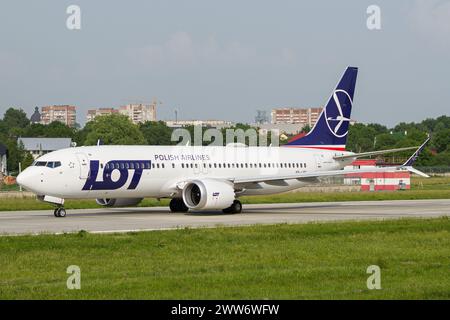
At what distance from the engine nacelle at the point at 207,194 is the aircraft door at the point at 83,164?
16.7 feet

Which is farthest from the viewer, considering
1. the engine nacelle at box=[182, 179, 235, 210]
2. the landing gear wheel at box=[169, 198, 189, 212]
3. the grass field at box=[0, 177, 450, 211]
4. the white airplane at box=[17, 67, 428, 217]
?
the grass field at box=[0, 177, 450, 211]

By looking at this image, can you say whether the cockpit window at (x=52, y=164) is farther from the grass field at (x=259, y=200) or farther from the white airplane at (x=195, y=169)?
the grass field at (x=259, y=200)

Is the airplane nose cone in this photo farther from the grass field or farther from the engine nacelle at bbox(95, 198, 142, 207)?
the grass field

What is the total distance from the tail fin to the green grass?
18893 mm

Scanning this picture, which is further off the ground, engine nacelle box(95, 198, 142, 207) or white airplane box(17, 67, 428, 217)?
white airplane box(17, 67, 428, 217)

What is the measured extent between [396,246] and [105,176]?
17143 mm

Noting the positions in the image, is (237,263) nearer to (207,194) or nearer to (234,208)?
(207,194)

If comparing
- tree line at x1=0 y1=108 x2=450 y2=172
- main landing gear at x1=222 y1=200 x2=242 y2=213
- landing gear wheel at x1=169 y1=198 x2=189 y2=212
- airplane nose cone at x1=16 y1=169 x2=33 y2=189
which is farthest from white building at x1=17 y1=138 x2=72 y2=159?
airplane nose cone at x1=16 y1=169 x2=33 y2=189

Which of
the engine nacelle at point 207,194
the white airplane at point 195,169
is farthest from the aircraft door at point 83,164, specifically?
the engine nacelle at point 207,194

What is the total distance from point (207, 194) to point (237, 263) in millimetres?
18243

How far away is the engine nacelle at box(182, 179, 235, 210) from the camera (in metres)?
38.2
